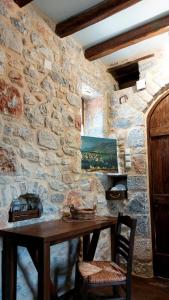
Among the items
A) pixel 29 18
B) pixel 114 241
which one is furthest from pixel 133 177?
pixel 29 18

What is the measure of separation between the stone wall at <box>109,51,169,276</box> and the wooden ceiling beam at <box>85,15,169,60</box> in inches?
20.0

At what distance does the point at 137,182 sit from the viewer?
3172 mm

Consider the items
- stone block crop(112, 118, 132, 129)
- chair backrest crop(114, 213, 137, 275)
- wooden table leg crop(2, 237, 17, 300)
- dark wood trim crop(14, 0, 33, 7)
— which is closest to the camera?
wooden table leg crop(2, 237, 17, 300)

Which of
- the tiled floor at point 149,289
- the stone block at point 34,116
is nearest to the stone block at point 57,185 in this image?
the stone block at point 34,116

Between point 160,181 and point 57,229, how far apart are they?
161cm

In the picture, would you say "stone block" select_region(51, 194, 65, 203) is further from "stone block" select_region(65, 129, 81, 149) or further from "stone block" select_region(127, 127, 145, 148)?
"stone block" select_region(127, 127, 145, 148)

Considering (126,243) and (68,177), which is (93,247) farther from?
(68,177)

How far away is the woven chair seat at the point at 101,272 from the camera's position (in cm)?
185

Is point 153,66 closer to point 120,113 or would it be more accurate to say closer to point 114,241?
point 120,113

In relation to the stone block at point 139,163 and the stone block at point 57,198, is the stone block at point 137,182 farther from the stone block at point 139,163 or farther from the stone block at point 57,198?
the stone block at point 57,198

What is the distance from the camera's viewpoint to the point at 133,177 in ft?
10.5

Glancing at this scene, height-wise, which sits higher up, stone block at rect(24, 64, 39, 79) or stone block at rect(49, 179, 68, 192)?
stone block at rect(24, 64, 39, 79)

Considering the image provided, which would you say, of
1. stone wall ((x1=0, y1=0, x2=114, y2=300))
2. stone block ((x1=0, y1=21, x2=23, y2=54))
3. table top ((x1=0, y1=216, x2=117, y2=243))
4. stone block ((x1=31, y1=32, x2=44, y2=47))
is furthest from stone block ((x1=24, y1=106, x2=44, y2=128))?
table top ((x1=0, y1=216, x2=117, y2=243))

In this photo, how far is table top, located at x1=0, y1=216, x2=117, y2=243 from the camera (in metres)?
1.76
